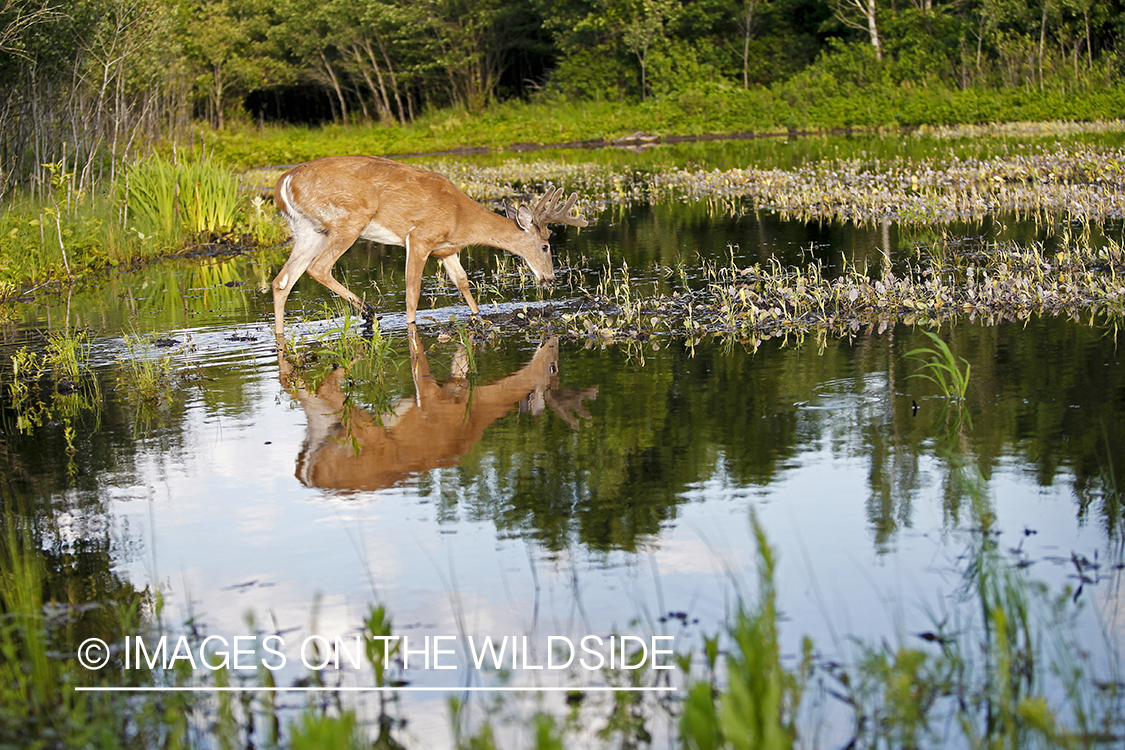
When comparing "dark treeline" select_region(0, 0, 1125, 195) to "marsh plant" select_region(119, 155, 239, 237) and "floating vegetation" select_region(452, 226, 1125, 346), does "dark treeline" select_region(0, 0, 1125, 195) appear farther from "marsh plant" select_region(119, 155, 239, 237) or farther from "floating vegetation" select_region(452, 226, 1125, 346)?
"floating vegetation" select_region(452, 226, 1125, 346)

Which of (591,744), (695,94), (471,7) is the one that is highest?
(471,7)

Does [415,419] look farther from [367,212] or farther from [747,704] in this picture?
[747,704]

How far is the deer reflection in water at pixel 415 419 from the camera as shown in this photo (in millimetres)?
6762

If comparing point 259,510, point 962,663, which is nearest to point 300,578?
point 259,510

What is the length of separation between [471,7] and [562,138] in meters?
11.8

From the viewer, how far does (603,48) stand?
50.0 metres

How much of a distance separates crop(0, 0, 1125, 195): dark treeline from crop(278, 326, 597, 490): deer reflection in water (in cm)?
1546

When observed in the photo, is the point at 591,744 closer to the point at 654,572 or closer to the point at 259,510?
the point at 654,572

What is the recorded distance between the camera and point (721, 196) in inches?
871

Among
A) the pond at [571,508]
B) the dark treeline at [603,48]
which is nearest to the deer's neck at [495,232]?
the pond at [571,508]

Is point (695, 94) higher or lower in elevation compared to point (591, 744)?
higher

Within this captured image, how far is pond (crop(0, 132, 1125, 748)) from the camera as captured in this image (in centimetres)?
419

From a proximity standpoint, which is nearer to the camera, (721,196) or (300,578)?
(300,578)

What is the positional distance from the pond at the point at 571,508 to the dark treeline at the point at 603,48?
51.3ft
